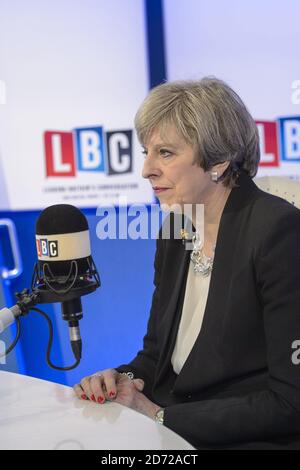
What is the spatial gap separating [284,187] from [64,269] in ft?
2.69

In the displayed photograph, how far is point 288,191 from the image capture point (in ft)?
5.44

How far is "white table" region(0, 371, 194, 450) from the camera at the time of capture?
0.94 meters

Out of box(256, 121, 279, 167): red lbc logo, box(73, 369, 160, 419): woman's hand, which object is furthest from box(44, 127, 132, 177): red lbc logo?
box(73, 369, 160, 419): woman's hand

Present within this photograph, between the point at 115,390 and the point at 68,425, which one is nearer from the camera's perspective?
the point at 68,425

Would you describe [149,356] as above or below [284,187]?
below

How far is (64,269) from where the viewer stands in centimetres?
111

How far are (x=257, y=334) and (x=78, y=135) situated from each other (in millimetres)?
1976

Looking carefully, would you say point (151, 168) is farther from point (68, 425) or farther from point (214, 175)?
point (68, 425)

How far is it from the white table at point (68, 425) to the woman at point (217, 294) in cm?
7

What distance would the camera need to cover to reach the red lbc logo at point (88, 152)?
300 cm

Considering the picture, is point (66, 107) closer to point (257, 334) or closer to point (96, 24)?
point (96, 24)

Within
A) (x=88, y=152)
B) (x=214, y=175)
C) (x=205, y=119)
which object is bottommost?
(x=88, y=152)

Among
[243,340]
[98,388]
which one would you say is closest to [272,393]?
[243,340]
